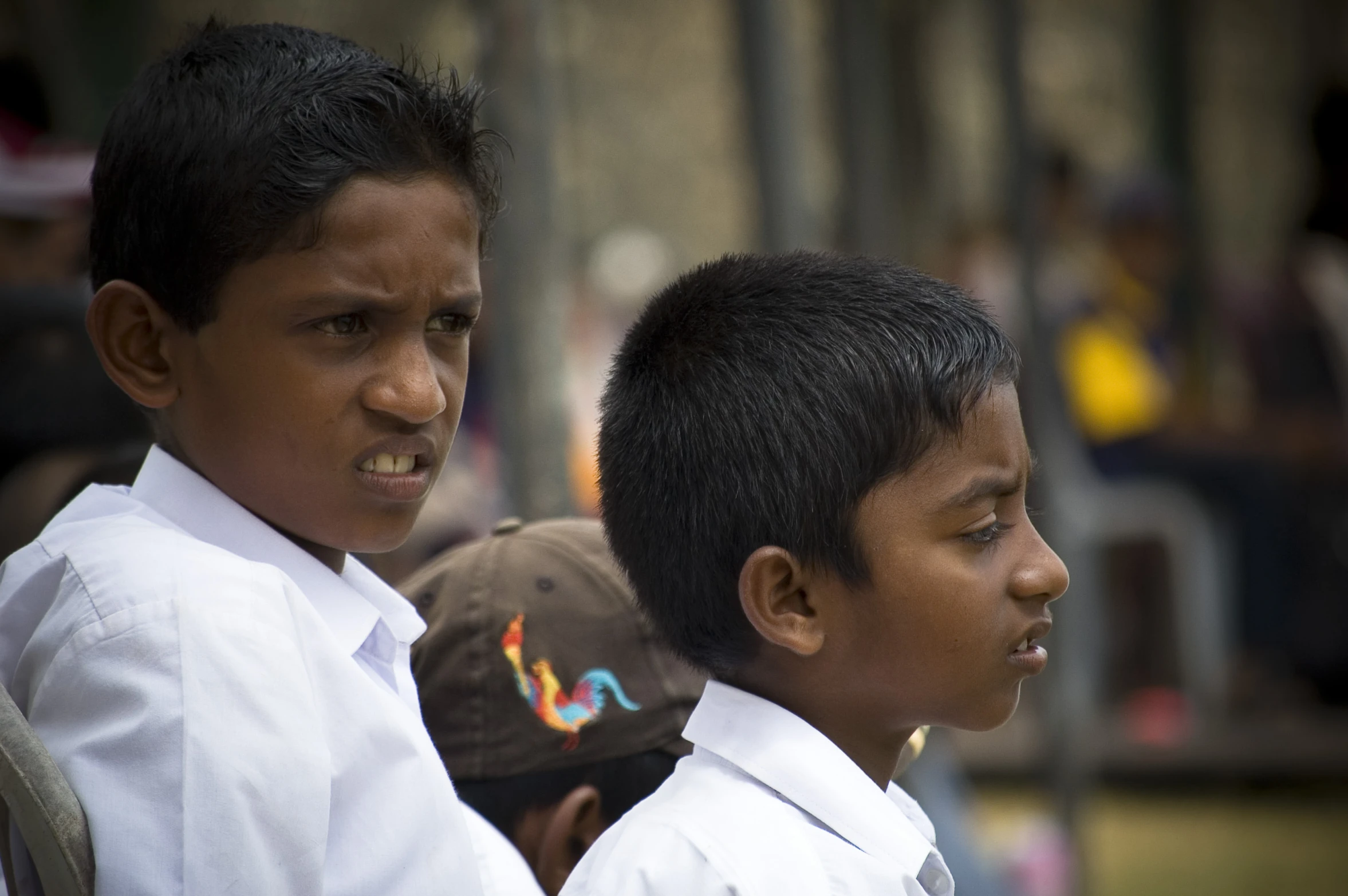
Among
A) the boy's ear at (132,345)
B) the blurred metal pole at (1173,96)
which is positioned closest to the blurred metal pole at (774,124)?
the boy's ear at (132,345)

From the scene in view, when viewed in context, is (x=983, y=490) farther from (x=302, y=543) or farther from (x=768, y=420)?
(x=302, y=543)

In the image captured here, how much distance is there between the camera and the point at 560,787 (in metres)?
1.40

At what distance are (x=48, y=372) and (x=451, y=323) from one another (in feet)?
3.71

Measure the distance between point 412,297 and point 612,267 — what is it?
8.25 meters

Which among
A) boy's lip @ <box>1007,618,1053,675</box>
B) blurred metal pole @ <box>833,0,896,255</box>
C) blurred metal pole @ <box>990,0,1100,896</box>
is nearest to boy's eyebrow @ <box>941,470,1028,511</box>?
boy's lip @ <box>1007,618,1053,675</box>

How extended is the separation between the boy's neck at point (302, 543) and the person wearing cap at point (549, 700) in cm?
14

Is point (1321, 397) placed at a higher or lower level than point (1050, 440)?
lower

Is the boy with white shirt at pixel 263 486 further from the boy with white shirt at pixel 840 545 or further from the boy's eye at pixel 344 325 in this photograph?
the boy with white shirt at pixel 840 545

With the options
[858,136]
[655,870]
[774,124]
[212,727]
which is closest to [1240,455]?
[858,136]

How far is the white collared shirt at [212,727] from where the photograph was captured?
1.04m

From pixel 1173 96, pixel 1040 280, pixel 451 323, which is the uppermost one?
pixel 451 323

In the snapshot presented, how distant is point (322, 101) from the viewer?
4.13ft

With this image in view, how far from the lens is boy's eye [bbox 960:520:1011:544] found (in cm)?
126

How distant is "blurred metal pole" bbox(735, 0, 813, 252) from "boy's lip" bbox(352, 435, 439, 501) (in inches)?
61.9
